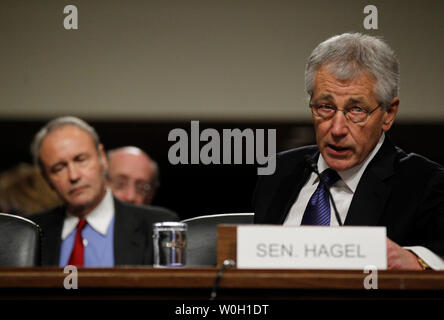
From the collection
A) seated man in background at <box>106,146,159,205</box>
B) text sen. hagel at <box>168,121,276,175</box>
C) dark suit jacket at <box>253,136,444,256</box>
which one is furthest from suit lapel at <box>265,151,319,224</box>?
seated man in background at <box>106,146,159,205</box>

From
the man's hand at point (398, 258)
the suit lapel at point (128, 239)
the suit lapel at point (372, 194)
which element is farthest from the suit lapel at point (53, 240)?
the man's hand at point (398, 258)

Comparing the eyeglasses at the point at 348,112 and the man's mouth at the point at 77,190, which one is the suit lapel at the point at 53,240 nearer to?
the man's mouth at the point at 77,190

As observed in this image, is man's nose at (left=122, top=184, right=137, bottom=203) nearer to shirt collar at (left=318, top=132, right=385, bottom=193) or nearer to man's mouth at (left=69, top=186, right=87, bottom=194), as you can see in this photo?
man's mouth at (left=69, top=186, right=87, bottom=194)

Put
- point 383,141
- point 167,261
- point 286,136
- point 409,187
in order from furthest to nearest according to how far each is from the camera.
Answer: point 286,136 → point 383,141 → point 409,187 → point 167,261

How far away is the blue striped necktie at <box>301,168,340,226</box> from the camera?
5.34ft

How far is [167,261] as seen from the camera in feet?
4.58

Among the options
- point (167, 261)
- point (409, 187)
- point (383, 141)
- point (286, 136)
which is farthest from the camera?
point (286, 136)

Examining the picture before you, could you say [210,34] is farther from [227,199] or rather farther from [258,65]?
[227,199]

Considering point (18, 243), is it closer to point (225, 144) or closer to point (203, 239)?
point (203, 239)

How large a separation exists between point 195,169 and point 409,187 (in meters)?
1.70

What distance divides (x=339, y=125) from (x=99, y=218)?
124 cm

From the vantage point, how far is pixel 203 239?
179 cm

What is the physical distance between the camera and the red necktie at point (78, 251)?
241cm
